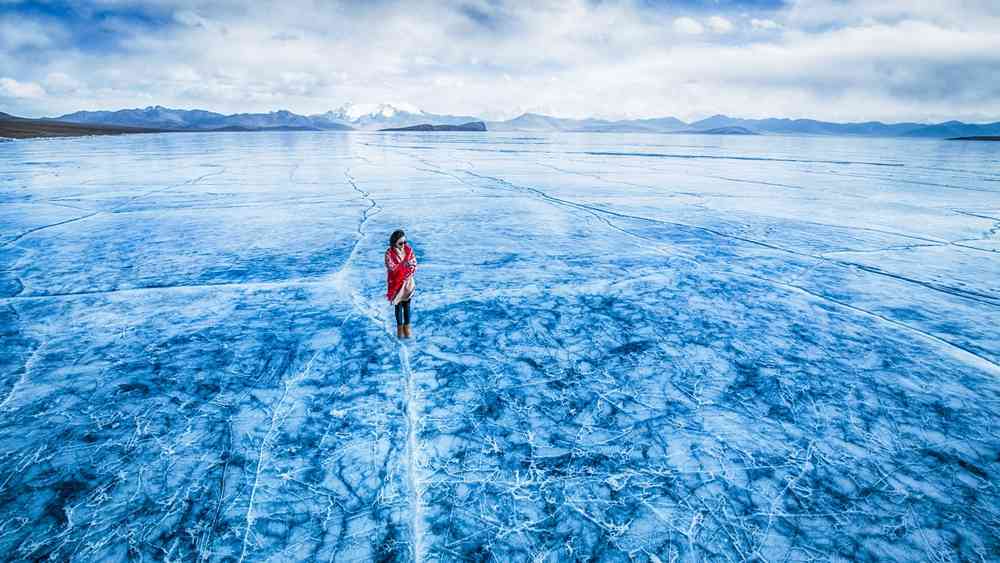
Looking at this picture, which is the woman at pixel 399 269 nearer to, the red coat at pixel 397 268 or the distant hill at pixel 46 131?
the red coat at pixel 397 268

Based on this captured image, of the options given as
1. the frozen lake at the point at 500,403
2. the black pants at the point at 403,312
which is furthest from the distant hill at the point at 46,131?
A: the black pants at the point at 403,312

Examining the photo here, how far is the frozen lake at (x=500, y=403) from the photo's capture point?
6.42ft

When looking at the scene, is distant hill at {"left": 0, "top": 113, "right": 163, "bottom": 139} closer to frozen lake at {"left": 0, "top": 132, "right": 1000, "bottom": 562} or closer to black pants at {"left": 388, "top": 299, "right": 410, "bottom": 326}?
frozen lake at {"left": 0, "top": 132, "right": 1000, "bottom": 562}

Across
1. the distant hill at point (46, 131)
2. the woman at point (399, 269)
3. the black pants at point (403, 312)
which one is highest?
the distant hill at point (46, 131)

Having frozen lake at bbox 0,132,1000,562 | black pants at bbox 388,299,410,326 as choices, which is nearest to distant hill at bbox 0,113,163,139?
frozen lake at bbox 0,132,1000,562

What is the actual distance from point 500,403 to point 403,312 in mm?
1151

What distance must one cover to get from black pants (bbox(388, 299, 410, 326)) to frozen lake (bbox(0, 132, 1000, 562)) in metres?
0.17

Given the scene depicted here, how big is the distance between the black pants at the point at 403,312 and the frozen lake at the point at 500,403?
0.56 ft

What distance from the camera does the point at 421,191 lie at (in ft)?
38.1

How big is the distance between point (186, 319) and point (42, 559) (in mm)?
2321

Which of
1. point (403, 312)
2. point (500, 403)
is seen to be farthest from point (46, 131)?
point (500, 403)

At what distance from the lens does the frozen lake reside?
1956 millimetres

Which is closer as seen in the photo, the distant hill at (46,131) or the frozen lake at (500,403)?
the frozen lake at (500,403)

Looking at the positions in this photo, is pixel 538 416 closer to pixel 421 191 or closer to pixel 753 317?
pixel 753 317
